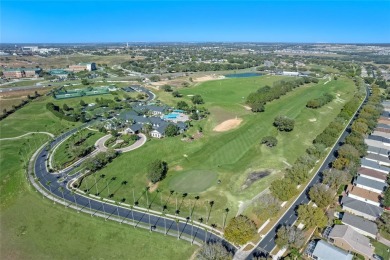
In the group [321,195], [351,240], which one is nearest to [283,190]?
[321,195]

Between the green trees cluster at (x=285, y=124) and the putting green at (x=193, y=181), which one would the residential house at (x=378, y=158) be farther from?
the putting green at (x=193, y=181)

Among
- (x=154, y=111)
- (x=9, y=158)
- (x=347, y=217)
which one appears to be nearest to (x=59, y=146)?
(x=9, y=158)

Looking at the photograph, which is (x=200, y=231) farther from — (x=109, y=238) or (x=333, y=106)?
(x=333, y=106)

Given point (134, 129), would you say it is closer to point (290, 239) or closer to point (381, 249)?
point (290, 239)

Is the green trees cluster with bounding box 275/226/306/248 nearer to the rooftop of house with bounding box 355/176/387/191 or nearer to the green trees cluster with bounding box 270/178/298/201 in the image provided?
the green trees cluster with bounding box 270/178/298/201

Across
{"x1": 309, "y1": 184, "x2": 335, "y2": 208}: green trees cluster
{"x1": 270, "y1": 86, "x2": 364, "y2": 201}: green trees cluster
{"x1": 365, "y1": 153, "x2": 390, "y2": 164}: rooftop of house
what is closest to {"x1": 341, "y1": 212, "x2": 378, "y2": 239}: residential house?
{"x1": 309, "y1": 184, "x2": 335, "y2": 208}: green trees cluster
